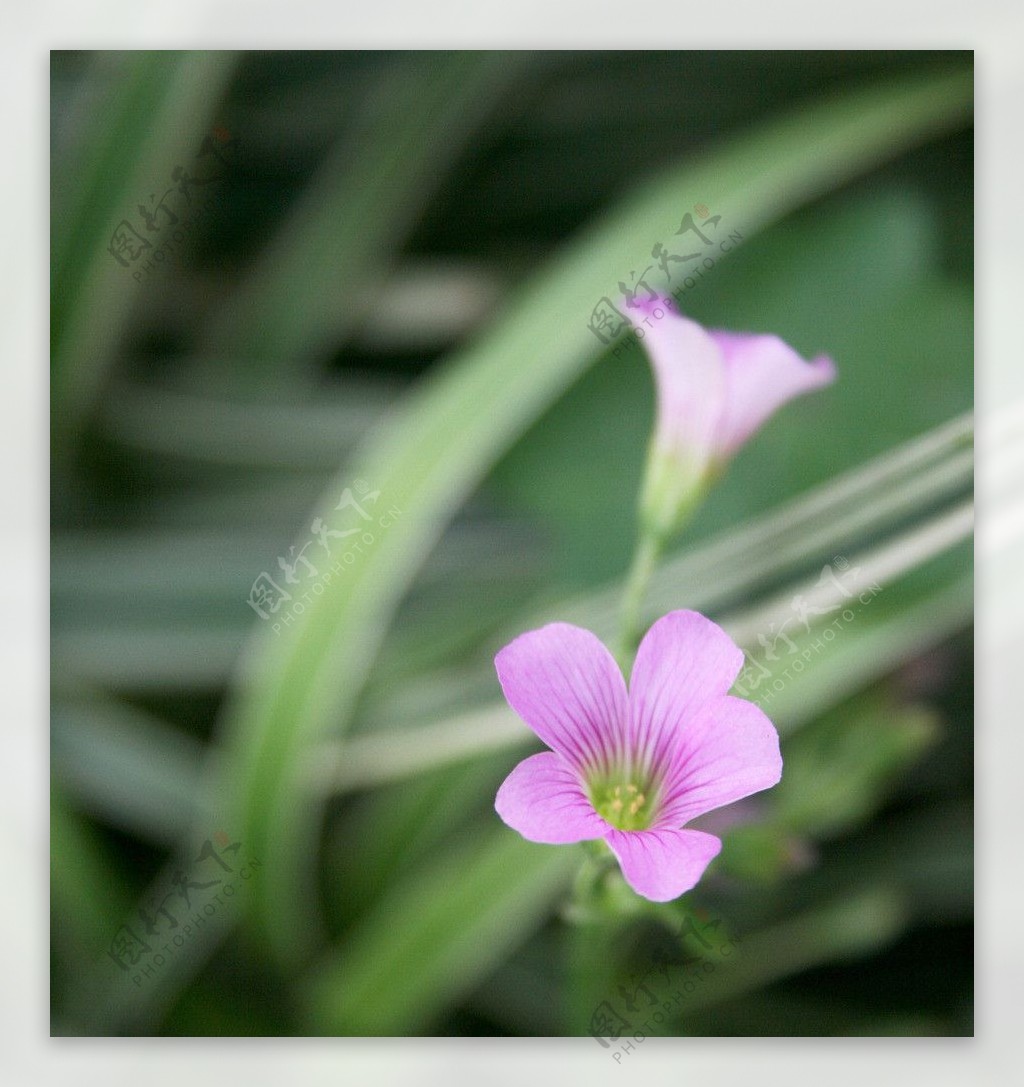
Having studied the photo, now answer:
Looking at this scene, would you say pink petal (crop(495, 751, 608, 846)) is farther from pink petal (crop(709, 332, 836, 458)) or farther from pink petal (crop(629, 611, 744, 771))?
pink petal (crop(709, 332, 836, 458))

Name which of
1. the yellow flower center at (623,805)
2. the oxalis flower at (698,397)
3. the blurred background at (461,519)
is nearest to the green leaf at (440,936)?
the blurred background at (461,519)

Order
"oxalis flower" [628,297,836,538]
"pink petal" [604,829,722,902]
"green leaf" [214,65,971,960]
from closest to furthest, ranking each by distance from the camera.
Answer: "pink petal" [604,829,722,902]
"oxalis flower" [628,297,836,538]
"green leaf" [214,65,971,960]

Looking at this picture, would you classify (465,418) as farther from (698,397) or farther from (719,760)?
(719,760)

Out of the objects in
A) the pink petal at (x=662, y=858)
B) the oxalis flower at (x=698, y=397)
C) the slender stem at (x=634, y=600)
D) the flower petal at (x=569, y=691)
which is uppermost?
the oxalis flower at (x=698, y=397)

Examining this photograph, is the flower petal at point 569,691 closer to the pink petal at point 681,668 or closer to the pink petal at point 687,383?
the pink petal at point 681,668

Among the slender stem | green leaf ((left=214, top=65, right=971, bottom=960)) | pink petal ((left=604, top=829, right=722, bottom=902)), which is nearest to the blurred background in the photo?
green leaf ((left=214, top=65, right=971, bottom=960))

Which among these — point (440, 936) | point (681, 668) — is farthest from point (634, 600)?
point (440, 936)

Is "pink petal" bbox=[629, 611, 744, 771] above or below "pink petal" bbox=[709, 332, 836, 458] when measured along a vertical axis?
below

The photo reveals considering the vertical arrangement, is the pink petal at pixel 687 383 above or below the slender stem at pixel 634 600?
above
